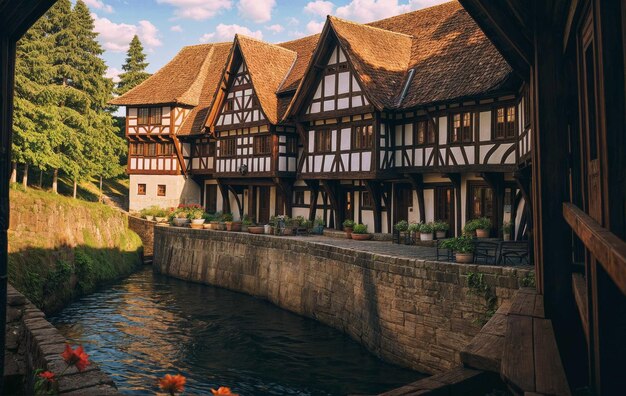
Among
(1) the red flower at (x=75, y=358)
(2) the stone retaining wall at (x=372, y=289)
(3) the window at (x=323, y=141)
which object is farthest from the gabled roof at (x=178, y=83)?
(1) the red flower at (x=75, y=358)

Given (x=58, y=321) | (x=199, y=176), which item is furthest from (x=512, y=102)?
(x=199, y=176)

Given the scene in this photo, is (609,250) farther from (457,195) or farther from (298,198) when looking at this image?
(298,198)

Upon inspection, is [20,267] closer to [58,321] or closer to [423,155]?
[58,321]

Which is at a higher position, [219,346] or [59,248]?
[59,248]

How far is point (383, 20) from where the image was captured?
30.3m

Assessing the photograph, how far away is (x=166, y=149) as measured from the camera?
125 ft

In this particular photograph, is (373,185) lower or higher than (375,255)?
higher

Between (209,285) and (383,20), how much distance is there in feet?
57.9

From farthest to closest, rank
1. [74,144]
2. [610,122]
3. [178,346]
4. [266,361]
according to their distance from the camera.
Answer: [74,144] → [178,346] → [266,361] → [610,122]

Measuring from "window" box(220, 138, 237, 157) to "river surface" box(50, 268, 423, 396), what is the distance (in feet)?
33.9

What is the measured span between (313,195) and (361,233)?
17.2 ft

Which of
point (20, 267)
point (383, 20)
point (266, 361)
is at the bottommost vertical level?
point (266, 361)

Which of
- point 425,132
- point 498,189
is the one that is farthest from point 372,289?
point 425,132

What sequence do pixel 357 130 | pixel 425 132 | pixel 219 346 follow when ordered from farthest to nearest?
pixel 357 130 < pixel 425 132 < pixel 219 346
